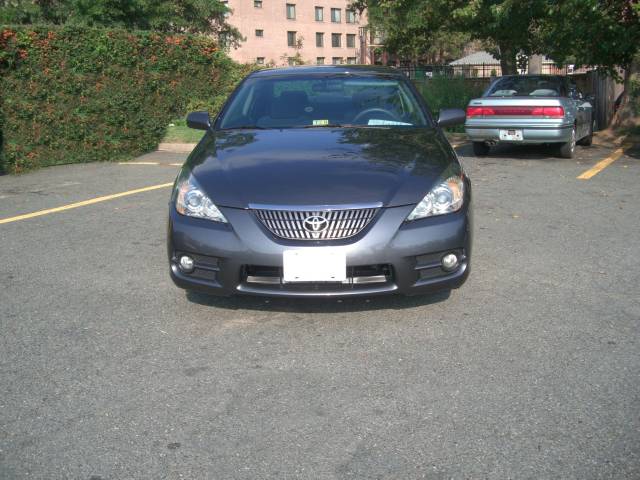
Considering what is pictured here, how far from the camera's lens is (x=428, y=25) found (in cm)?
2939

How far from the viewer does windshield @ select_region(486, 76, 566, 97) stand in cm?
1176

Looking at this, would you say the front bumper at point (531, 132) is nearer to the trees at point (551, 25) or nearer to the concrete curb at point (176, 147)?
the trees at point (551, 25)

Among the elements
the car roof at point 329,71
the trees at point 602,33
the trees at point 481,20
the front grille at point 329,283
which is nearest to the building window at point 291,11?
the trees at point 481,20

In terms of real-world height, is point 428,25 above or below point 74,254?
above

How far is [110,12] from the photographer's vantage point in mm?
36562

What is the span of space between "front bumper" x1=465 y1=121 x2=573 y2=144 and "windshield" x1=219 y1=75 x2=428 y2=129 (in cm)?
589

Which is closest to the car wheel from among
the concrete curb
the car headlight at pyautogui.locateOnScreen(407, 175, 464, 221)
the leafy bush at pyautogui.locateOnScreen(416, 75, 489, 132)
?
the concrete curb

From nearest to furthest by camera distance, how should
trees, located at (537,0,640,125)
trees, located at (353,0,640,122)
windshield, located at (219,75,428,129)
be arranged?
windshield, located at (219,75,428,129), trees, located at (537,0,640,125), trees, located at (353,0,640,122)

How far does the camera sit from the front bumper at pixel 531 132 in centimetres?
1098

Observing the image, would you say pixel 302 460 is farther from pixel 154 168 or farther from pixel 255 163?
pixel 154 168

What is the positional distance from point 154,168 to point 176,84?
4087 millimetres

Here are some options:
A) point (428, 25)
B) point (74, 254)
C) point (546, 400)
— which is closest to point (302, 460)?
point (546, 400)

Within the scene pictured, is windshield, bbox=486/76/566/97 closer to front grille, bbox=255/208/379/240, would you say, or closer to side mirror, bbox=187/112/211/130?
side mirror, bbox=187/112/211/130

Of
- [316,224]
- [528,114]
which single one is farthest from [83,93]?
[316,224]
